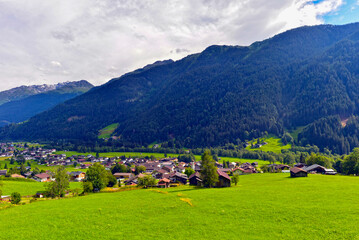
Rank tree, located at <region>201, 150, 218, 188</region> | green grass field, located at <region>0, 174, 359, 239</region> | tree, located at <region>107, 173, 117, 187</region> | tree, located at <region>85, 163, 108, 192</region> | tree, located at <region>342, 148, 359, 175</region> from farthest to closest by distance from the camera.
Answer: tree, located at <region>107, 173, 117, 187</region>, tree, located at <region>342, 148, 359, 175</region>, tree, located at <region>85, 163, 108, 192</region>, tree, located at <region>201, 150, 218, 188</region>, green grass field, located at <region>0, 174, 359, 239</region>

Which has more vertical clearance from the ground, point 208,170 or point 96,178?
point 208,170

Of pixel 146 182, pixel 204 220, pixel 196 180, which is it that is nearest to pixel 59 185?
pixel 146 182

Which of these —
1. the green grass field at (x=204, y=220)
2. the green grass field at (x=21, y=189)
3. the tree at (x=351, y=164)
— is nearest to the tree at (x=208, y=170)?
the green grass field at (x=204, y=220)

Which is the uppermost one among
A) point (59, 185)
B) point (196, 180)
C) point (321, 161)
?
point (321, 161)

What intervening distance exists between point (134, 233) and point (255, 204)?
2089 centimetres

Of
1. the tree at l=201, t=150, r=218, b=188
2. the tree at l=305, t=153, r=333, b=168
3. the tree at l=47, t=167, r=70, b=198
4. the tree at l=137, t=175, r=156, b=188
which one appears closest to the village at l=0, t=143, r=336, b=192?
the tree at l=201, t=150, r=218, b=188

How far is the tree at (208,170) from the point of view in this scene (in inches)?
2347

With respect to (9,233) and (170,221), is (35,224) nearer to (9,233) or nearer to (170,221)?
(9,233)

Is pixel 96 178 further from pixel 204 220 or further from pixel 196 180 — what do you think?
pixel 204 220

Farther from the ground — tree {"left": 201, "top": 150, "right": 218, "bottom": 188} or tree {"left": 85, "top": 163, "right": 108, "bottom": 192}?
tree {"left": 201, "top": 150, "right": 218, "bottom": 188}

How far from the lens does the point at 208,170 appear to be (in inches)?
2397

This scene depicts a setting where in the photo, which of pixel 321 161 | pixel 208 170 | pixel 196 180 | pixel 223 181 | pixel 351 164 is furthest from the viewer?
pixel 321 161

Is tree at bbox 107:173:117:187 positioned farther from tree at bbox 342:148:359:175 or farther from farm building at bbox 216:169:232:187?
tree at bbox 342:148:359:175

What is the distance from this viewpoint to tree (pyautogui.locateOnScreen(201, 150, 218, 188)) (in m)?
59.6
